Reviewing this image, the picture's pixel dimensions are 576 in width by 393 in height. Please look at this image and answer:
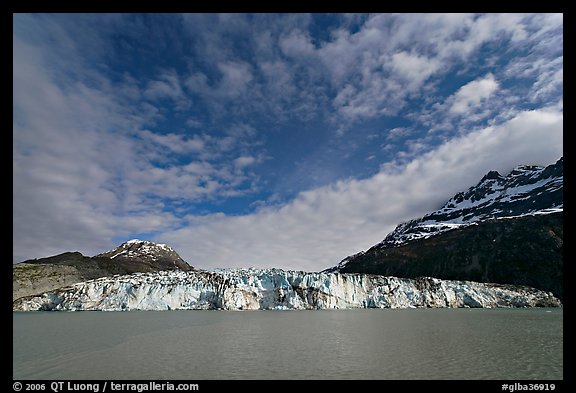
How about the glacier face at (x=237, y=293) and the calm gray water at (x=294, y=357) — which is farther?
the glacier face at (x=237, y=293)

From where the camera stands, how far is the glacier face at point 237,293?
72.7 metres

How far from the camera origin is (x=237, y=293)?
7181 cm

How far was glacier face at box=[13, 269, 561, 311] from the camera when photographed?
72.7 m

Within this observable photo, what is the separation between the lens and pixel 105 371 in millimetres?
15031

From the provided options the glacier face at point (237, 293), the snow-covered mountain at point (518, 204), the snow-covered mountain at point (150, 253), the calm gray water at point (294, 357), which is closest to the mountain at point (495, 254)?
the snow-covered mountain at point (518, 204)

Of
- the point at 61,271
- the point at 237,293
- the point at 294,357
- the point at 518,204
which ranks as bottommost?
the point at 237,293

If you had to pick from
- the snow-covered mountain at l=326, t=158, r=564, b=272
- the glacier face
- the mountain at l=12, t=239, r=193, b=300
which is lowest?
the glacier face

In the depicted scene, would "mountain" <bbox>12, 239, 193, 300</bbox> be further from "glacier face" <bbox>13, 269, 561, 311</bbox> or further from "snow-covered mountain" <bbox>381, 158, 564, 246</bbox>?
"snow-covered mountain" <bbox>381, 158, 564, 246</bbox>

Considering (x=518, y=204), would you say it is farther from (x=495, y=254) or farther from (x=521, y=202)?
(x=495, y=254)

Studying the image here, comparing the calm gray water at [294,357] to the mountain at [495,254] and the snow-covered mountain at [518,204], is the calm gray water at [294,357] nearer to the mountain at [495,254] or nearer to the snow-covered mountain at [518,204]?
the mountain at [495,254]

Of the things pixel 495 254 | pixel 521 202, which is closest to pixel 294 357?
pixel 495 254

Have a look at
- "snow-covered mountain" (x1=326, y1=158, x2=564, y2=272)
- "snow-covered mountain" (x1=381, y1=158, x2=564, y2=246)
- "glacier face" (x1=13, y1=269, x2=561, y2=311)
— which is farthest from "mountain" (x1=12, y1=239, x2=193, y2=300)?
"snow-covered mountain" (x1=381, y1=158, x2=564, y2=246)
